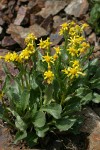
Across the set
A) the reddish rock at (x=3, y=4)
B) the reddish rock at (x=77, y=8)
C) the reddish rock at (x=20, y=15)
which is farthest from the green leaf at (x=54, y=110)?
the reddish rock at (x=3, y=4)

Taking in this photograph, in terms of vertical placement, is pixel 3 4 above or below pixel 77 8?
above

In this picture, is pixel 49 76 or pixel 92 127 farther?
pixel 92 127

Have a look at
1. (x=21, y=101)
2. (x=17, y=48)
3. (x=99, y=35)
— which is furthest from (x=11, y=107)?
(x=99, y=35)

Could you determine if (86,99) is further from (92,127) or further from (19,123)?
(19,123)

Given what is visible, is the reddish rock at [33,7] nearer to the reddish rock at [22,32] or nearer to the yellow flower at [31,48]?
the reddish rock at [22,32]

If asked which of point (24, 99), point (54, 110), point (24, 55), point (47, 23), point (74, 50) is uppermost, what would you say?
point (24, 55)

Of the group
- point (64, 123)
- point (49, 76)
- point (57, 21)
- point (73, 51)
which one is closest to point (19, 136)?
point (64, 123)
